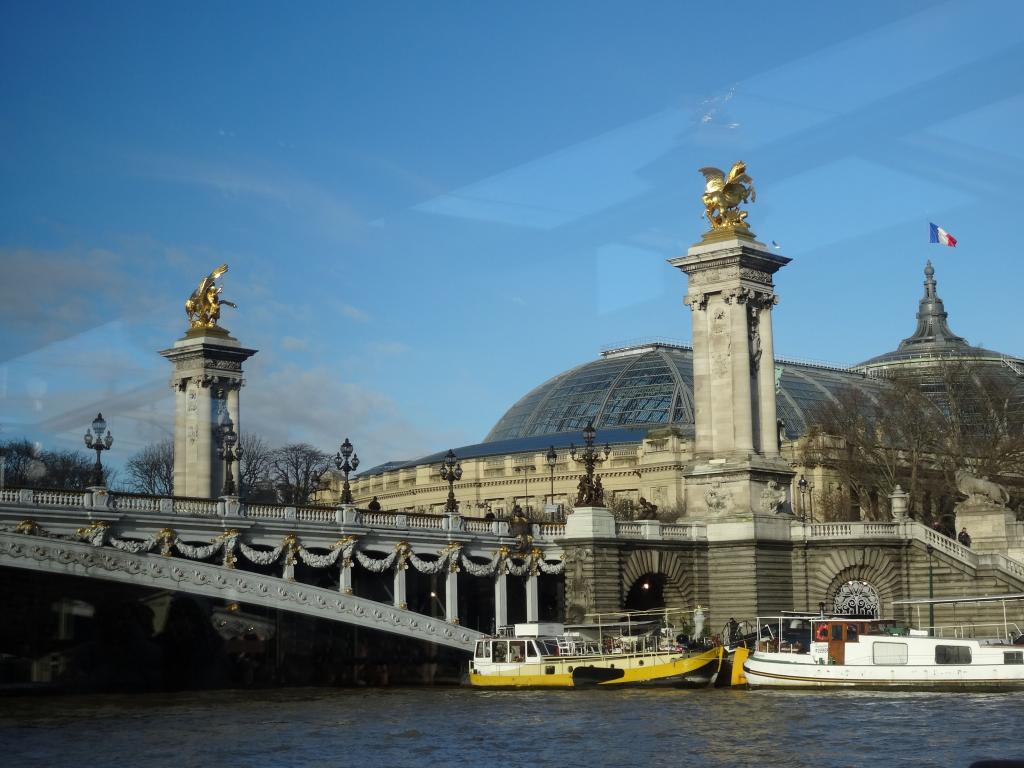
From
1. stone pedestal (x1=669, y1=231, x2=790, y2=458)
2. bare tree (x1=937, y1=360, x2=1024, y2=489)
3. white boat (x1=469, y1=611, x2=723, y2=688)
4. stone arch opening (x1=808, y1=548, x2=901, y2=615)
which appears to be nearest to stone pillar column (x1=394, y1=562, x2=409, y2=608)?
white boat (x1=469, y1=611, x2=723, y2=688)

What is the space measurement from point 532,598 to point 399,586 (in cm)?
626

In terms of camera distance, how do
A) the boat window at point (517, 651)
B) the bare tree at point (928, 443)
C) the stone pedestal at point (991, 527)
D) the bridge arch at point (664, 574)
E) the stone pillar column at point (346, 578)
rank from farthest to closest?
the bare tree at point (928, 443)
the stone pedestal at point (991, 527)
the bridge arch at point (664, 574)
the stone pillar column at point (346, 578)
the boat window at point (517, 651)

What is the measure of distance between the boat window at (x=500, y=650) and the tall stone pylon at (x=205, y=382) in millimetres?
17958

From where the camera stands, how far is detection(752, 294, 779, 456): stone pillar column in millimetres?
66188

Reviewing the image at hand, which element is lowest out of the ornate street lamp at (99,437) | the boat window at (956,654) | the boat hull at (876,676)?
the boat hull at (876,676)

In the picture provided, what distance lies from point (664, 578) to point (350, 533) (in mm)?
13165

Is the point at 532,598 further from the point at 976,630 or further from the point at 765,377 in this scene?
the point at 976,630

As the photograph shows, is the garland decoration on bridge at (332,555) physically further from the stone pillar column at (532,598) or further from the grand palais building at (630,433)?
the grand palais building at (630,433)

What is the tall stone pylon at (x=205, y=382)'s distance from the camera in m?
70.4

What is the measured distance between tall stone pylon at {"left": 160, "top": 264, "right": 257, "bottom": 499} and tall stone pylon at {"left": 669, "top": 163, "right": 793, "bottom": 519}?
714 inches

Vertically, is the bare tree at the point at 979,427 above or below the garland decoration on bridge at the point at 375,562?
above

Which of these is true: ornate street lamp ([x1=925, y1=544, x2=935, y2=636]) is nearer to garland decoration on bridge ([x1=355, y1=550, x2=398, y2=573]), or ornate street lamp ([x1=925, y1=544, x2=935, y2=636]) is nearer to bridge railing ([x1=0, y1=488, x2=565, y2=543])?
bridge railing ([x1=0, y1=488, x2=565, y2=543])

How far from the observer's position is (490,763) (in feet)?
117

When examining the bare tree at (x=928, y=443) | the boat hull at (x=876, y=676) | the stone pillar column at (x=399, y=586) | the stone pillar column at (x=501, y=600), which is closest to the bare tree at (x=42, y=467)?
the stone pillar column at (x=399, y=586)
